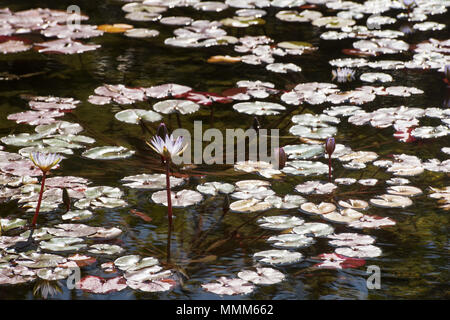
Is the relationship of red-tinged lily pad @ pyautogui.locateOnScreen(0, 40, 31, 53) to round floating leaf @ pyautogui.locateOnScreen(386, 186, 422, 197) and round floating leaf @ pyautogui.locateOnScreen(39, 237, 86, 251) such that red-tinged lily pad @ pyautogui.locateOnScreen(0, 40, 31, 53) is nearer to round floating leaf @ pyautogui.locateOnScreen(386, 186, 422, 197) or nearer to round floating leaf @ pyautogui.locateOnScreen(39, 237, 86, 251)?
round floating leaf @ pyautogui.locateOnScreen(39, 237, 86, 251)

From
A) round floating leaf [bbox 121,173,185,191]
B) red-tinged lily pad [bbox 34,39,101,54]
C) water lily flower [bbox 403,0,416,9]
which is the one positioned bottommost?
round floating leaf [bbox 121,173,185,191]

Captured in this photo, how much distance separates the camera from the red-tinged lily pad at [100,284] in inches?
75.3

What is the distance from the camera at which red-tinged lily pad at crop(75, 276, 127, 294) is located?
75.3 inches

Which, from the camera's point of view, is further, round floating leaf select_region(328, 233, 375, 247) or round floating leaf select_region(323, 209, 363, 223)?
round floating leaf select_region(323, 209, 363, 223)

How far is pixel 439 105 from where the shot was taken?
10.9ft

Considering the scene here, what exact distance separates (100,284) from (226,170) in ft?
2.86

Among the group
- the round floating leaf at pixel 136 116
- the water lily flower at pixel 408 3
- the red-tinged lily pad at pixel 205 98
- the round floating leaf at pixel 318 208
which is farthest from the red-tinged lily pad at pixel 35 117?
the water lily flower at pixel 408 3

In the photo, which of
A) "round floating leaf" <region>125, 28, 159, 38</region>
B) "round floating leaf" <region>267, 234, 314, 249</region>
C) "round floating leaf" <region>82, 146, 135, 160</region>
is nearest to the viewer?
"round floating leaf" <region>267, 234, 314, 249</region>

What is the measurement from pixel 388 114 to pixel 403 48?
3.58 feet

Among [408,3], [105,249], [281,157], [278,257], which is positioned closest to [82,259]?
[105,249]

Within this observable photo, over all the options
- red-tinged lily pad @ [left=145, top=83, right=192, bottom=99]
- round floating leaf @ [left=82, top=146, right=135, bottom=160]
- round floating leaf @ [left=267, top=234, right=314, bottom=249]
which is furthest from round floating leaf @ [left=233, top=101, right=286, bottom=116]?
round floating leaf @ [left=267, top=234, right=314, bottom=249]

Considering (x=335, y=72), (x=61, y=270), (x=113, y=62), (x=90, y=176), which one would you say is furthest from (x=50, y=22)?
(x=61, y=270)

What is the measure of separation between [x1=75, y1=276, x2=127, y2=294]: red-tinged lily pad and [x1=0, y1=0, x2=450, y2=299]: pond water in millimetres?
21

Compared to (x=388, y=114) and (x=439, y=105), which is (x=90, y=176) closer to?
(x=388, y=114)
